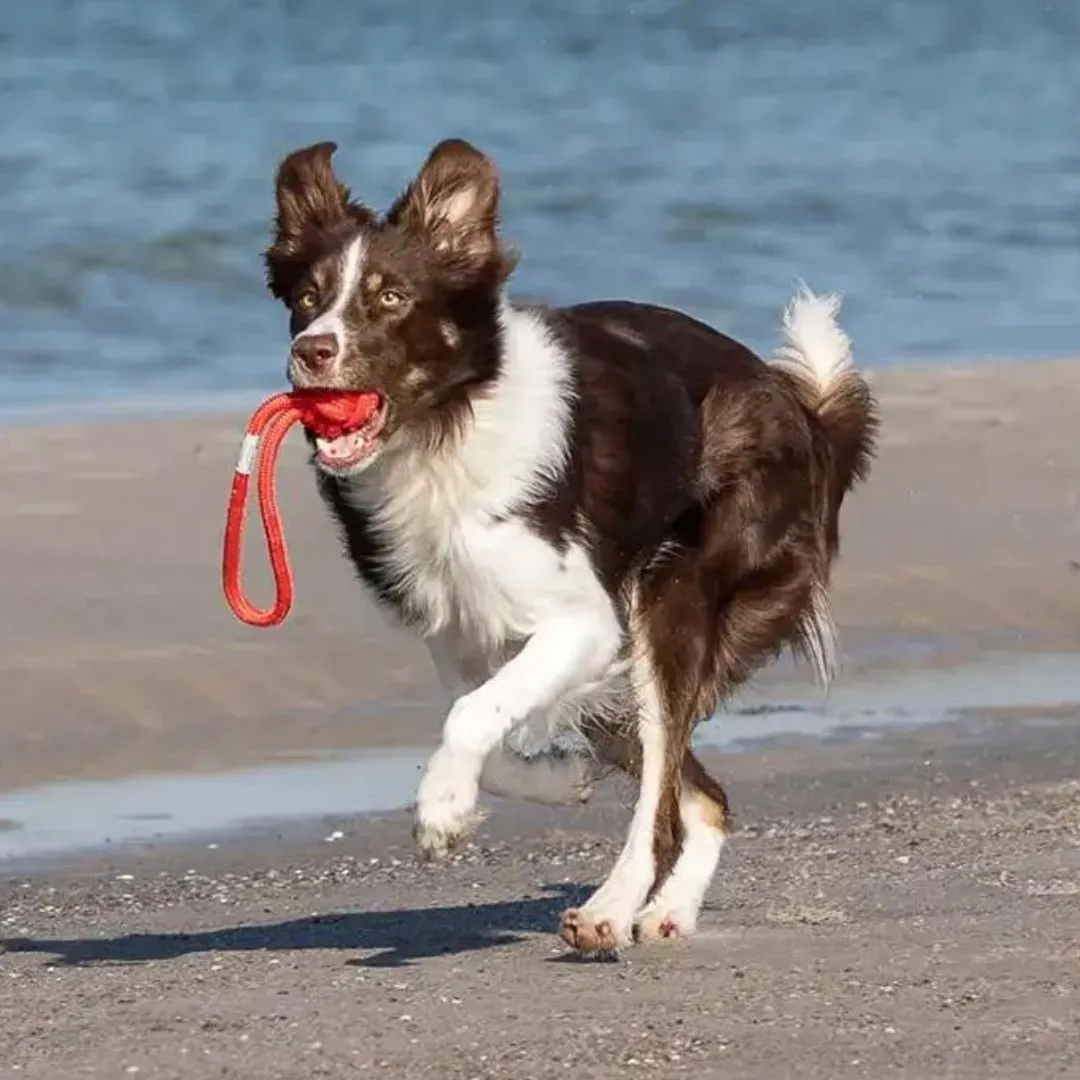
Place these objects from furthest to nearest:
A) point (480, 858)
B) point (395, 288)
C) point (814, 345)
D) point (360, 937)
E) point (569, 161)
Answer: point (569, 161) → point (480, 858) → point (814, 345) → point (360, 937) → point (395, 288)

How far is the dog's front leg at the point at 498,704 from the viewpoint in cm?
575

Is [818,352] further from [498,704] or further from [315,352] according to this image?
[315,352]

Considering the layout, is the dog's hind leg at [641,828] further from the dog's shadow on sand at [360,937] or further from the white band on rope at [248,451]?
the white band on rope at [248,451]

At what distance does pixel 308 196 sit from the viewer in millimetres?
6266

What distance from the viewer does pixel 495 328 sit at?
619cm

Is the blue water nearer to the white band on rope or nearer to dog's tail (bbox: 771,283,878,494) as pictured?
dog's tail (bbox: 771,283,878,494)

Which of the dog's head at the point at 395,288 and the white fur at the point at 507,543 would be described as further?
the white fur at the point at 507,543

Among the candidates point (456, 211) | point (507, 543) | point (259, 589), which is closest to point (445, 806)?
point (507, 543)

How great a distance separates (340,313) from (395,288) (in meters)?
0.15

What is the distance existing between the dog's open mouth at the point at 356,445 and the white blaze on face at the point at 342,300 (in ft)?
0.59

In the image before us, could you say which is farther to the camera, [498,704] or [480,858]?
[480,858]

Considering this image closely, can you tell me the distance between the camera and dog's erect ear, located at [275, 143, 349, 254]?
6230 millimetres

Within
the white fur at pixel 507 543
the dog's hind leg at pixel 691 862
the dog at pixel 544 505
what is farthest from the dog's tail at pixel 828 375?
the white fur at pixel 507 543

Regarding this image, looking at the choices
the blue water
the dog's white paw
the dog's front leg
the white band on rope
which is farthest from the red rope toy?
the blue water
